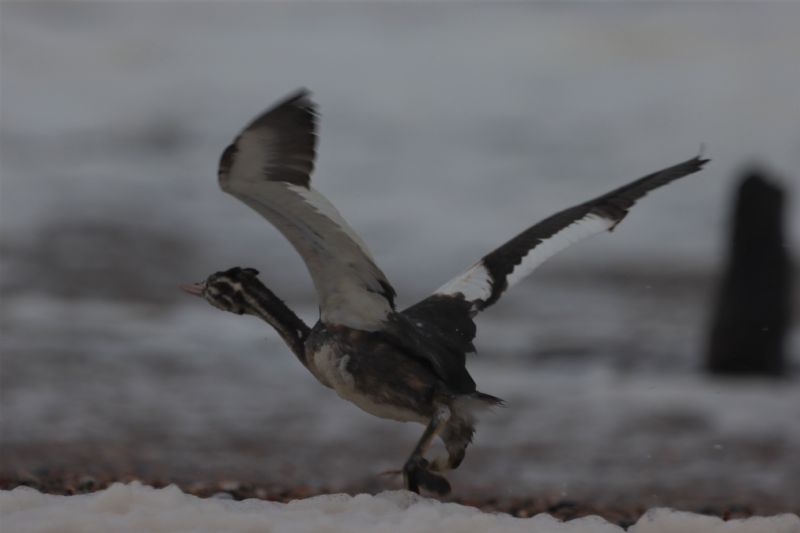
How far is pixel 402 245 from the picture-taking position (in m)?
19.0

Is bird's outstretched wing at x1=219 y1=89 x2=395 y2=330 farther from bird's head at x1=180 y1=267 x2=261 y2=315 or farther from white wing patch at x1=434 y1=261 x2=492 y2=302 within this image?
white wing patch at x1=434 y1=261 x2=492 y2=302

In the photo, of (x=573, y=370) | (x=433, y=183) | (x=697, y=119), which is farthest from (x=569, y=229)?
(x=697, y=119)

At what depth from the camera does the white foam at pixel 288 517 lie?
16.2 ft

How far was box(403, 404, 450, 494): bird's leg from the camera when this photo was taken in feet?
17.9

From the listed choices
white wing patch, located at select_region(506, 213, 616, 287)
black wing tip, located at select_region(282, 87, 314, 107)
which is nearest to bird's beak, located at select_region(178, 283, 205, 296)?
black wing tip, located at select_region(282, 87, 314, 107)

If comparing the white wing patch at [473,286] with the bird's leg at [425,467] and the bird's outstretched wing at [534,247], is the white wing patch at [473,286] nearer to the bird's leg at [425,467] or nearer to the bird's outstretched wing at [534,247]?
the bird's outstretched wing at [534,247]

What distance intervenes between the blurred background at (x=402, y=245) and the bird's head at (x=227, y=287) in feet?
3.77

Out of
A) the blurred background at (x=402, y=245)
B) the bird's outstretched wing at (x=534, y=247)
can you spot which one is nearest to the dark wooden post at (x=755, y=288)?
the blurred background at (x=402, y=245)

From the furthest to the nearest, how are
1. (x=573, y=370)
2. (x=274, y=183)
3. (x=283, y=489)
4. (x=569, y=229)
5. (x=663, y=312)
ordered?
(x=663, y=312) → (x=573, y=370) → (x=283, y=489) → (x=569, y=229) → (x=274, y=183)

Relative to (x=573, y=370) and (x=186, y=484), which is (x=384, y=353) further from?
(x=573, y=370)

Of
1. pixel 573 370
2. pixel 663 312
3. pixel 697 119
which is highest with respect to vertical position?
pixel 697 119

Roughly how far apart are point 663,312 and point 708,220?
15.0 ft

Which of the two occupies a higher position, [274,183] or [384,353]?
[274,183]

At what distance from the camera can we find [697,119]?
24234 mm
